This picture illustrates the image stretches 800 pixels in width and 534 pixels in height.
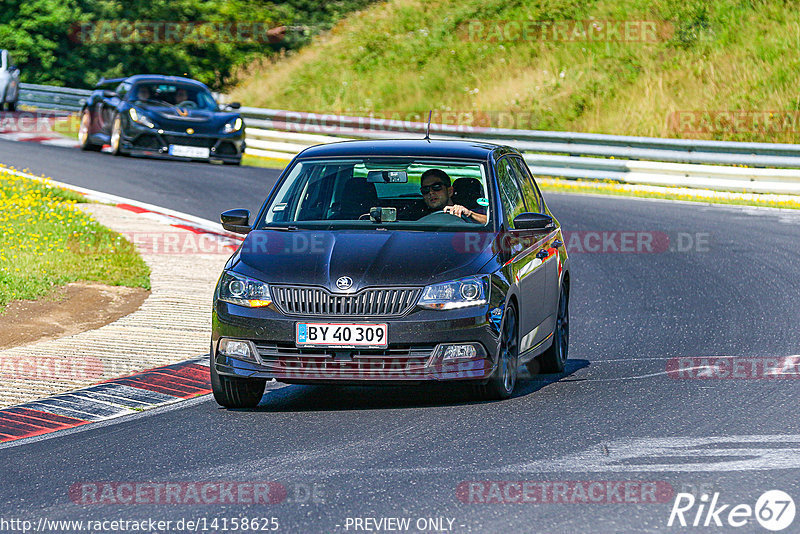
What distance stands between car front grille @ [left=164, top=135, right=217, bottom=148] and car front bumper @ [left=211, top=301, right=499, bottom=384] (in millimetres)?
17385

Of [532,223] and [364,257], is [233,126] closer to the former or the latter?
[532,223]

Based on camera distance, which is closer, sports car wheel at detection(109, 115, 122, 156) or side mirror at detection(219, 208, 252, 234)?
side mirror at detection(219, 208, 252, 234)

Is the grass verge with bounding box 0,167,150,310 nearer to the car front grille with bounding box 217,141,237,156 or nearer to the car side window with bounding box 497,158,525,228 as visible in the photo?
the car side window with bounding box 497,158,525,228

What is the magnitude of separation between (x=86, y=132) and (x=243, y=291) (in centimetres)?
1970

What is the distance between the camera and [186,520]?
5.73m

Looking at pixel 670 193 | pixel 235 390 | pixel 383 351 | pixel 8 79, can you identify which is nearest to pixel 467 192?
pixel 383 351

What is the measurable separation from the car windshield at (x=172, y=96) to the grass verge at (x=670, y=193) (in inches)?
262

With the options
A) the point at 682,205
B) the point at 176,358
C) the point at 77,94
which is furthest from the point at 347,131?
the point at 176,358

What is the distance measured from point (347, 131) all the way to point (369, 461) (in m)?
22.1

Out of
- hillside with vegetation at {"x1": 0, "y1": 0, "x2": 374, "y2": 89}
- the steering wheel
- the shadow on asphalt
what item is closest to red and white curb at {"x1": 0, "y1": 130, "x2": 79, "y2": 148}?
hillside with vegetation at {"x1": 0, "y1": 0, "x2": 374, "y2": 89}

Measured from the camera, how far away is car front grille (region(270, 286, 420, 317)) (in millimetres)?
7859

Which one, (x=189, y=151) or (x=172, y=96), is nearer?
(x=189, y=151)

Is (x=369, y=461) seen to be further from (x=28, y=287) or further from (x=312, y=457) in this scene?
(x=28, y=287)
